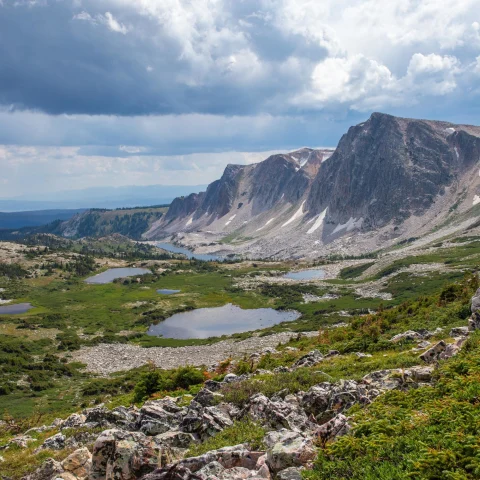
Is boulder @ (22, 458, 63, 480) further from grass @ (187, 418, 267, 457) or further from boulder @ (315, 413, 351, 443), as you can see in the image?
boulder @ (315, 413, 351, 443)

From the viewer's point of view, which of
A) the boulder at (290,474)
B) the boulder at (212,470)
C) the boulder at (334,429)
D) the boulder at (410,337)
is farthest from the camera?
the boulder at (410,337)

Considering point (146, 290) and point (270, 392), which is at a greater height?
point (270, 392)

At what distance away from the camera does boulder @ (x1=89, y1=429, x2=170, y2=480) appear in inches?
514

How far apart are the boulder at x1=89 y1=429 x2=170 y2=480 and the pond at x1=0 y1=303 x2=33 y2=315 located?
124152mm

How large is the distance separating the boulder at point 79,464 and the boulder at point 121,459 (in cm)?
102

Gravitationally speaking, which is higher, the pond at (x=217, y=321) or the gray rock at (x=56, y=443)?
the gray rock at (x=56, y=443)

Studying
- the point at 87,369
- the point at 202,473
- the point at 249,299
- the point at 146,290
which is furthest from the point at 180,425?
the point at 146,290

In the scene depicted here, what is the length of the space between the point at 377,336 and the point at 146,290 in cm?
13582

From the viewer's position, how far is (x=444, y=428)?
10844 millimetres

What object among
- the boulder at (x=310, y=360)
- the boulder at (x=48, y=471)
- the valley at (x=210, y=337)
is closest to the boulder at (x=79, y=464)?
the boulder at (x=48, y=471)

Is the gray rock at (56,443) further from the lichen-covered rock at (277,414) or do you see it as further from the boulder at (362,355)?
the boulder at (362,355)

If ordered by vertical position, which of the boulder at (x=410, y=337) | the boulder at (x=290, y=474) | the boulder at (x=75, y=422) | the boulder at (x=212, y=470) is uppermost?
the boulder at (x=290, y=474)

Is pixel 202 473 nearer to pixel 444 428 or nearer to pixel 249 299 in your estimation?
pixel 444 428

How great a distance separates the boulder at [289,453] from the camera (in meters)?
11.9
